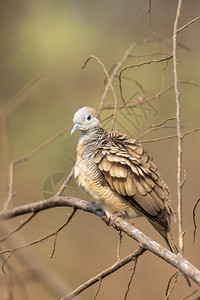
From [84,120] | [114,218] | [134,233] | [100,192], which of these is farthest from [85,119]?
[134,233]

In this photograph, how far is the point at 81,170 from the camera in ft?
8.45

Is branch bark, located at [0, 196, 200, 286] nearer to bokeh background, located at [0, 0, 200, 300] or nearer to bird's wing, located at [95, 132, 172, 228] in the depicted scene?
bird's wing, located at [95, 132, 172, 228]

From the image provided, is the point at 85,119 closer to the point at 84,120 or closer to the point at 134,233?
the point at 84,120

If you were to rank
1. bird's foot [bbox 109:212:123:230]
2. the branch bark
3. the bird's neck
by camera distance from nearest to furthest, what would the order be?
the branch bark < bird's foot [bbox 109:212:123:230] < the bird's neck

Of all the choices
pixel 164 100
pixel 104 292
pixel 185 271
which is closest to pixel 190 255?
pixel 104 292

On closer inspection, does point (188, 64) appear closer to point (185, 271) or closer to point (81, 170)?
point (81, 170)

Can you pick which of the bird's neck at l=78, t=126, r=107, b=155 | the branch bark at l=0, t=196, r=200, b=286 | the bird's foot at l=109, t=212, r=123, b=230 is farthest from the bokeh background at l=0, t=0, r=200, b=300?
the bird's foot at l=109, t=212, r=123, b=230

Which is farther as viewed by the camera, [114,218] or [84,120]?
[84,120]

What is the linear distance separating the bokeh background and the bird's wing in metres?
1.42

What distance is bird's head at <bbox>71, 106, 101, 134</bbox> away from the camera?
105 inches

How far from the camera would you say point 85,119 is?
2.68 m

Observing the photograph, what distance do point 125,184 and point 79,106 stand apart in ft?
13.4

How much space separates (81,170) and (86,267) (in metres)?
2.92

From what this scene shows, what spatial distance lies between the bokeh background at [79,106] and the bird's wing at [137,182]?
1.42m
